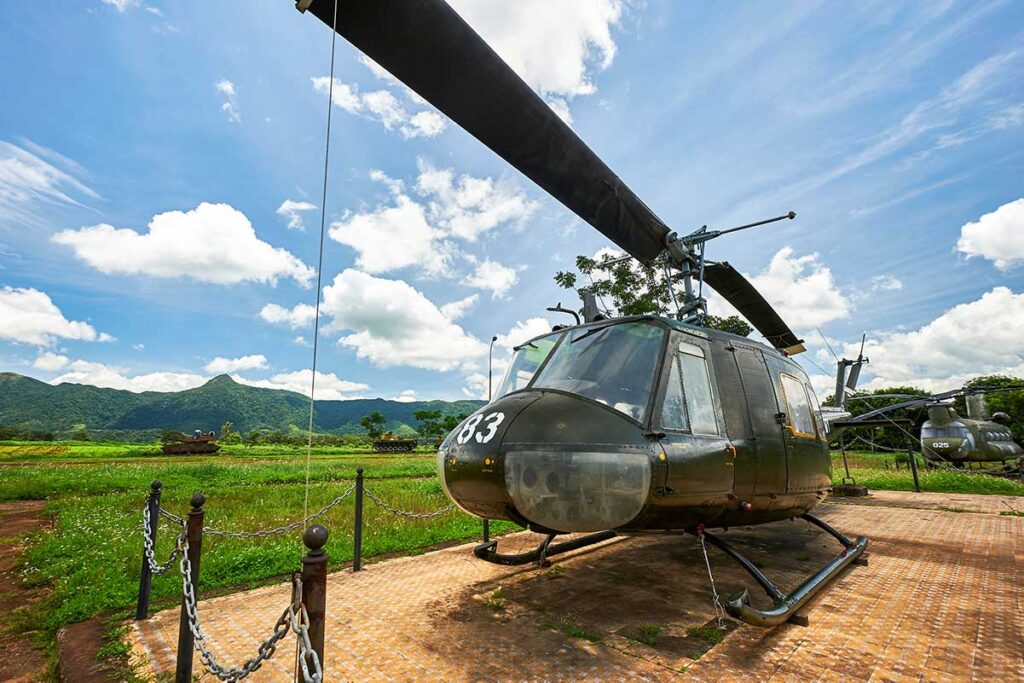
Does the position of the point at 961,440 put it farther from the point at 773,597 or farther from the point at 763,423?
the point at 773,597

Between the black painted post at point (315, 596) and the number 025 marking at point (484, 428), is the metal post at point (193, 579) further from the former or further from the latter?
the number 025 marking at point (484, 428)

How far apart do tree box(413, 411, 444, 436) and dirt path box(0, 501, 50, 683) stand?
6823cm

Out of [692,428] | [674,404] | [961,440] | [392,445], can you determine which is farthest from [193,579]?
[392,445]

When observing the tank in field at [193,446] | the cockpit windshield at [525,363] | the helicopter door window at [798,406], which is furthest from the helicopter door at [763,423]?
the tank in field at [193,446]

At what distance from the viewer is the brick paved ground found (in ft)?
11.5

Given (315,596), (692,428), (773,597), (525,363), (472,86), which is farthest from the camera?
(525,363)

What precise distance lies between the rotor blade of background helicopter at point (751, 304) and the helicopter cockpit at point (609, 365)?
281 cm

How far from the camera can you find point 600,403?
13.4 ft

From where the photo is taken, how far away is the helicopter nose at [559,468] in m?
3.52

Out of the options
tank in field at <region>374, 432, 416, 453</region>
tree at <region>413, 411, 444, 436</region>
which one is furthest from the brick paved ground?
tree at <region>413, 411, 444, 436</region>

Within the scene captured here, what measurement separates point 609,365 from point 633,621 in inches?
94.4

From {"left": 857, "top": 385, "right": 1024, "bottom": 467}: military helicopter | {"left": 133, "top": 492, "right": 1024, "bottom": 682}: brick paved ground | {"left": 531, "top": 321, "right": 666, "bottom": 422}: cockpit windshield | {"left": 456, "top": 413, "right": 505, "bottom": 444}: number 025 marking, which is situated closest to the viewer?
{"left": 133, "top": 492, "right": 1024, "bottom": 682}: brick paved ground

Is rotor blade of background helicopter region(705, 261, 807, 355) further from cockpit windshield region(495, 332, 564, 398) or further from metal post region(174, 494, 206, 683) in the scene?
metal post region(174, 494, 206, 683)

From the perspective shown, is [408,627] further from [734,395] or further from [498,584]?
[734,395]
